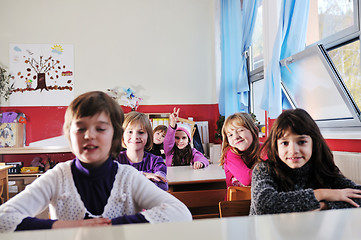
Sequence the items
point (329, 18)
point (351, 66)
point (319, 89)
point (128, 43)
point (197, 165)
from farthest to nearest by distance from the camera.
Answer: point (128, 43)
point (197, 165)
point (329, 18)
point (319, 89)
point (351, 66)

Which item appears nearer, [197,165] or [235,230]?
[235,230]

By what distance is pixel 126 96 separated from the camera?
499 centimetres

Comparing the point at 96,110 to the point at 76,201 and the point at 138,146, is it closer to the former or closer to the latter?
the point at 76,201

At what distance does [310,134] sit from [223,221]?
1035mm

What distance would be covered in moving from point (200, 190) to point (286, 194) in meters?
1.32

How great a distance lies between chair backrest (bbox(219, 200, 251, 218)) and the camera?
1399 mm

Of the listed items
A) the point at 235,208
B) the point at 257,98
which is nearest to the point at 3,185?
the point at 235,208

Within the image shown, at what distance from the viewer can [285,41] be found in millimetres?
2541

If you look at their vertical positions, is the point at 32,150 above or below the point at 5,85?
below

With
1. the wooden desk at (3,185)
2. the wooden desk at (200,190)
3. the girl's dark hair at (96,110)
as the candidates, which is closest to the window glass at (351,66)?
the wooden desk at (200,190)

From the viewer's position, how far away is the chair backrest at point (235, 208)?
1.40m

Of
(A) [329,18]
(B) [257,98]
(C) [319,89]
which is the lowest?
(C) [319,89]

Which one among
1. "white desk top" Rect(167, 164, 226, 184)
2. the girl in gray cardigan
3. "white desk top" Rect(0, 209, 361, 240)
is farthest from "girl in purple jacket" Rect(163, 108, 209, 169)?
"white desk top" Rect(0, 209, 361, 240)

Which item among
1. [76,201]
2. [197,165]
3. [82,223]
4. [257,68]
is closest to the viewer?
[82,223]
